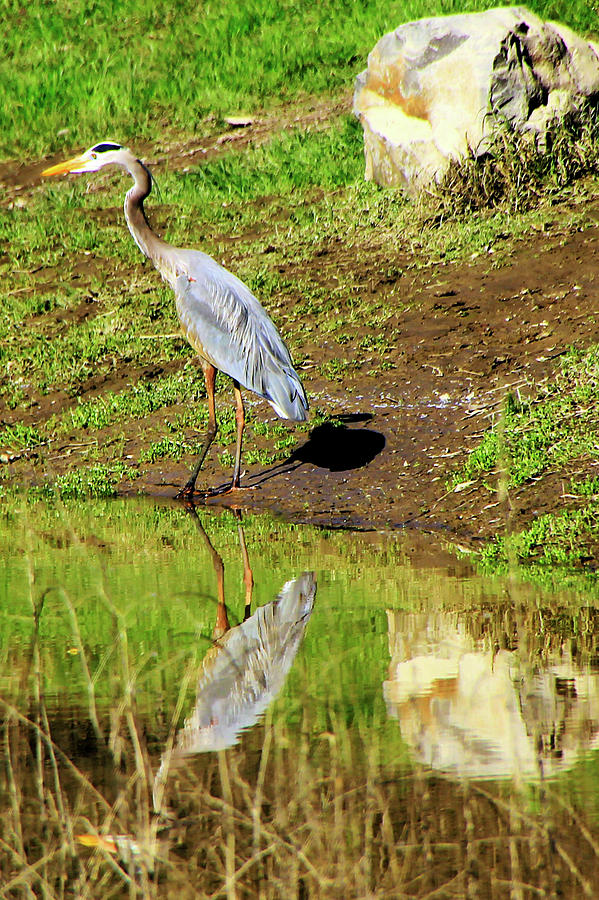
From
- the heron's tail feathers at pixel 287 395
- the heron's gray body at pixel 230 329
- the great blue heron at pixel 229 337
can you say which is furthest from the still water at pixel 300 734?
the heron's gray body at pixel 230 329

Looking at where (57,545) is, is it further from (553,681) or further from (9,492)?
(553,681)

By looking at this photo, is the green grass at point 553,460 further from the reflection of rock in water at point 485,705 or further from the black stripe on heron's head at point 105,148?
the black stripe on heron's head at point 105,148

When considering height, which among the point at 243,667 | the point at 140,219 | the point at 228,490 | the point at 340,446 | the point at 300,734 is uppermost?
the point at 140,219

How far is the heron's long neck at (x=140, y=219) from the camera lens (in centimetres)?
830

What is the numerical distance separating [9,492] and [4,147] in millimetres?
8469

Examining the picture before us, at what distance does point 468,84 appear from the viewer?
10.9m

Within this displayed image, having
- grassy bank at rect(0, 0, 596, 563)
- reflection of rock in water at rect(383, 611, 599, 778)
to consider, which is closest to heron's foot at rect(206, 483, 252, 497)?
grassy bank at rect(0, 0, 596, 563)

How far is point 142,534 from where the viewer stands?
6727 mm

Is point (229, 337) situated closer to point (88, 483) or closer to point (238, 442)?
point (238, 442)

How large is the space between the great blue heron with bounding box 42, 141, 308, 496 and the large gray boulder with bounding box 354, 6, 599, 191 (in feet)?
12.2

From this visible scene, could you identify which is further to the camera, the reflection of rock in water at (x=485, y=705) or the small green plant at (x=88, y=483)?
the small green plant at (x=88, y=483)

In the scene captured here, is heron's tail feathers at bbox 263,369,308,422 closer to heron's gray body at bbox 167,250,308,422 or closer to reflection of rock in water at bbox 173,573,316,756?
heron's gray body at bbox 167,250,308,422

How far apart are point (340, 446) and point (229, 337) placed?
1037 mm

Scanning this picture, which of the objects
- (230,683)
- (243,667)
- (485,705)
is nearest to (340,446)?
(243,667)
